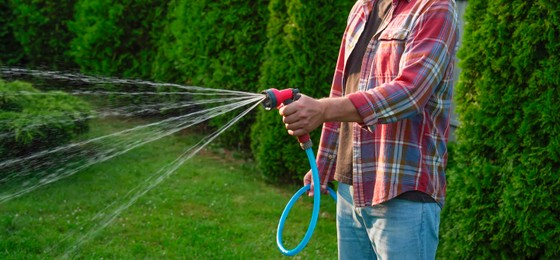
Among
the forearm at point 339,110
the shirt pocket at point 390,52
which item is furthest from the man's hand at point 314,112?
the shirt pocket at point 390,52

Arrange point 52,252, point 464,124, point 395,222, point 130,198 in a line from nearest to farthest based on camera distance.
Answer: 1. point 395,222
2. point 464,124
3. point 52,252
4. point 130,198

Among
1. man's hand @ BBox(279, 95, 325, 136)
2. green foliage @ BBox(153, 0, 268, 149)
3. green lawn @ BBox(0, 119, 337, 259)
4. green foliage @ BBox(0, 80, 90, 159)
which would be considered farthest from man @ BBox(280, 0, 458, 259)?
green foliage @ BBox(153, 0, 268, 149)

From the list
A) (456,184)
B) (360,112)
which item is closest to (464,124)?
(456,184)

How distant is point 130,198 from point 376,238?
377 cm

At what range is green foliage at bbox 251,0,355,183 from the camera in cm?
615

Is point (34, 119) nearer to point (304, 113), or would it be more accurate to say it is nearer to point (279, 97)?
point (279, 97)

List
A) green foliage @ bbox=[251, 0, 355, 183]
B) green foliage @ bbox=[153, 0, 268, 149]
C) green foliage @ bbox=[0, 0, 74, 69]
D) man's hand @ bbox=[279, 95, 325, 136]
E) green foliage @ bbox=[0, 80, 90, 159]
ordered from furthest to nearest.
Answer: green foliage @ bbox=[0, 0, 74, 69], green foliage @ bbox=[153, 0, 268, 149], green foliage @ bbox=[251, 0, 355, 183], green foliage @ bbox=[0, 80, 90, 159], man's hand @ bbox=[279, 95, 325, 136]

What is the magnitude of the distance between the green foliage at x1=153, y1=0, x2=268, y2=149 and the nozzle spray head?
4.65 meters

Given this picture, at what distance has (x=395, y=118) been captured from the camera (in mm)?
2420

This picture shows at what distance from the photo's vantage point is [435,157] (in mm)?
2604

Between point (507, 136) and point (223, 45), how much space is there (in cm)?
419

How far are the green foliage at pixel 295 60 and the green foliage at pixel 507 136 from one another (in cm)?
197

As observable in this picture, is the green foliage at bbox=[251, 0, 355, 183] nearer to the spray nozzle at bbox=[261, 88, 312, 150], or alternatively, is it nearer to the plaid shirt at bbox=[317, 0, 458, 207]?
the plaid shirt at bbox=[317, 0, 458, 207]

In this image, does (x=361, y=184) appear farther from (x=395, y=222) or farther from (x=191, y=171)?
(x=191, y=171)
